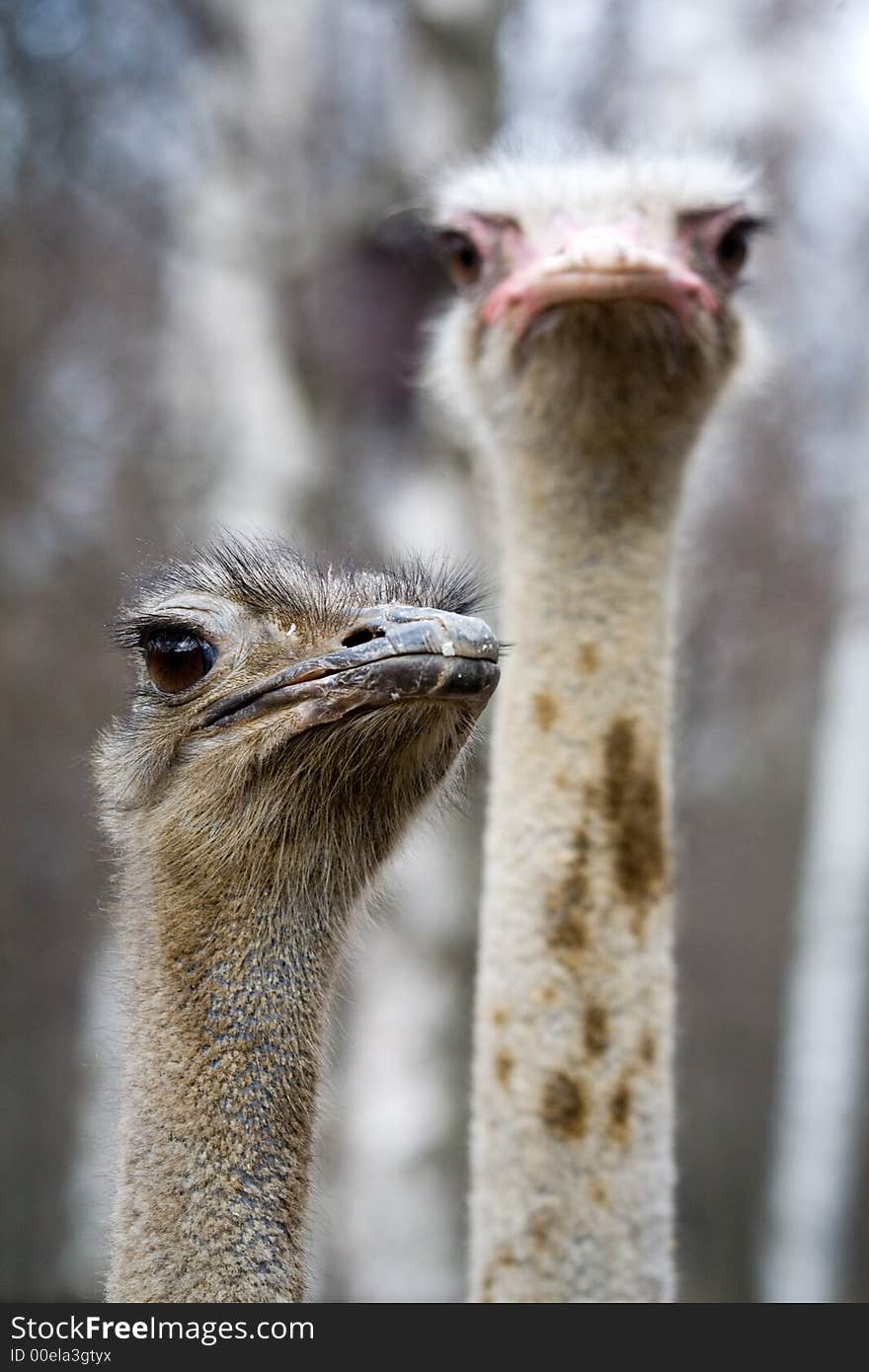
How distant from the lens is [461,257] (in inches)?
121

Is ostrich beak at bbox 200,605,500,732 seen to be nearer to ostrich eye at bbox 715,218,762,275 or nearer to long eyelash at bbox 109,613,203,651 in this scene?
long eyelash at bbox 109,613,203,651

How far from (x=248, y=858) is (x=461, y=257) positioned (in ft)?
5.22

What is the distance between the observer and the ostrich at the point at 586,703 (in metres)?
2.45

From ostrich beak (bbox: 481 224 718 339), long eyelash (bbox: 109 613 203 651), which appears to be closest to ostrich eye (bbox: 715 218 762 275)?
ostrich beak (bbox: 481 224 718 339)

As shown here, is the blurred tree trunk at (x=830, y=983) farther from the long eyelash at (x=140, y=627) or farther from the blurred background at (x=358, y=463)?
the long eyelash at (x=140, y=627)

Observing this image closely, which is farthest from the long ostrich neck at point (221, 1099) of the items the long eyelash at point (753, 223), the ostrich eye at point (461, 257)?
the long eyelash at point (753, 223)

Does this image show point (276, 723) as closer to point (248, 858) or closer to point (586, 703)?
point (248, 858)

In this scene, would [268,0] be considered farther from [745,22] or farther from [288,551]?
[288,551]

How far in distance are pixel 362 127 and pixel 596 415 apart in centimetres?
431

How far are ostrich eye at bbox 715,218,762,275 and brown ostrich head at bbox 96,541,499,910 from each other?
1237 millimetres

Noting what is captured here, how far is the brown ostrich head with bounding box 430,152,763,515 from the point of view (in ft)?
8.54

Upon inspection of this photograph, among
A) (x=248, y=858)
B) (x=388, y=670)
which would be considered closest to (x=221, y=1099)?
(x=248, y=858)

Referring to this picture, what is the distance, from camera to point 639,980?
8.23ft

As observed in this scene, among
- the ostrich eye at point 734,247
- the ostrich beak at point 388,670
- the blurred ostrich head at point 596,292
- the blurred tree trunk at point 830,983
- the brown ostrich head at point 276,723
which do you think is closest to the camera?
the ostrich beak at point 388,670
